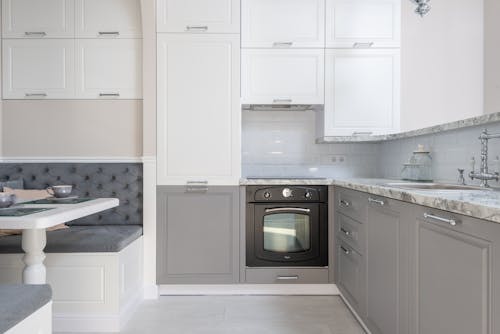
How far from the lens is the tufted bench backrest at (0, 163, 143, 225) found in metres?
2.90

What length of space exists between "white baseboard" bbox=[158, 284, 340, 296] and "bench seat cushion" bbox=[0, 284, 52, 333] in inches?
64.4

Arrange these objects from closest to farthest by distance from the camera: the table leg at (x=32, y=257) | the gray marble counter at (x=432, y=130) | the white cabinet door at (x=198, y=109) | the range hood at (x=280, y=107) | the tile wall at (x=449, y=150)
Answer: the table leg at (x=32, y=257) → the gray marble counter at (x=432, y=130) → the tile wall at (x=449, y=150) → the white cabinet door at (x=198, y=109) → the range hood at (x=280, y=107)

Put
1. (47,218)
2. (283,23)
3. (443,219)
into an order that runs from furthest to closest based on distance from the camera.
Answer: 1. (283,23)
2. (47,218)
3. (443,219)

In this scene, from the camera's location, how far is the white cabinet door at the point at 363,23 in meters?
3.03

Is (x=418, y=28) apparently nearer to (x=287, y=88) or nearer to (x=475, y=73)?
(x=475, y=73)

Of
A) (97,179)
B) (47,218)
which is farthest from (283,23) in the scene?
(47,218)

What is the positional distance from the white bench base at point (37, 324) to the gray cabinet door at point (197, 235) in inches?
57.2

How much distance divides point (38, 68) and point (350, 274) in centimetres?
293

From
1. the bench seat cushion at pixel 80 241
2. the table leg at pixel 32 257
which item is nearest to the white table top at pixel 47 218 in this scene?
the table leg at pixel 32 257

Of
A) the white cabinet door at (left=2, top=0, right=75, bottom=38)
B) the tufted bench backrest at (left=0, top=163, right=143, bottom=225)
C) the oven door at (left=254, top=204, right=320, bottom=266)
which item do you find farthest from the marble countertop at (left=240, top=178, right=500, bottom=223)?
the white cabinet door at (left=2, top=0, right=75, bottom=38)

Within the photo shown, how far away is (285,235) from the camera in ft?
9.52

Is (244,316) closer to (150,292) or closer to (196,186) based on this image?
(150,292)

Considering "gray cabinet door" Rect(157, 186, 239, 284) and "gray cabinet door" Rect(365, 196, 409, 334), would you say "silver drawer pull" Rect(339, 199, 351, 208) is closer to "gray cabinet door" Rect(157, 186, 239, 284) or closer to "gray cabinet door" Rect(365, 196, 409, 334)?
"gray cabinet door" Rect(365, 196, 409, 334)

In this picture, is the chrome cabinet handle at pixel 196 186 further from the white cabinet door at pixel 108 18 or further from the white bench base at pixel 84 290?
the white cabinet door at pixel 108 18
